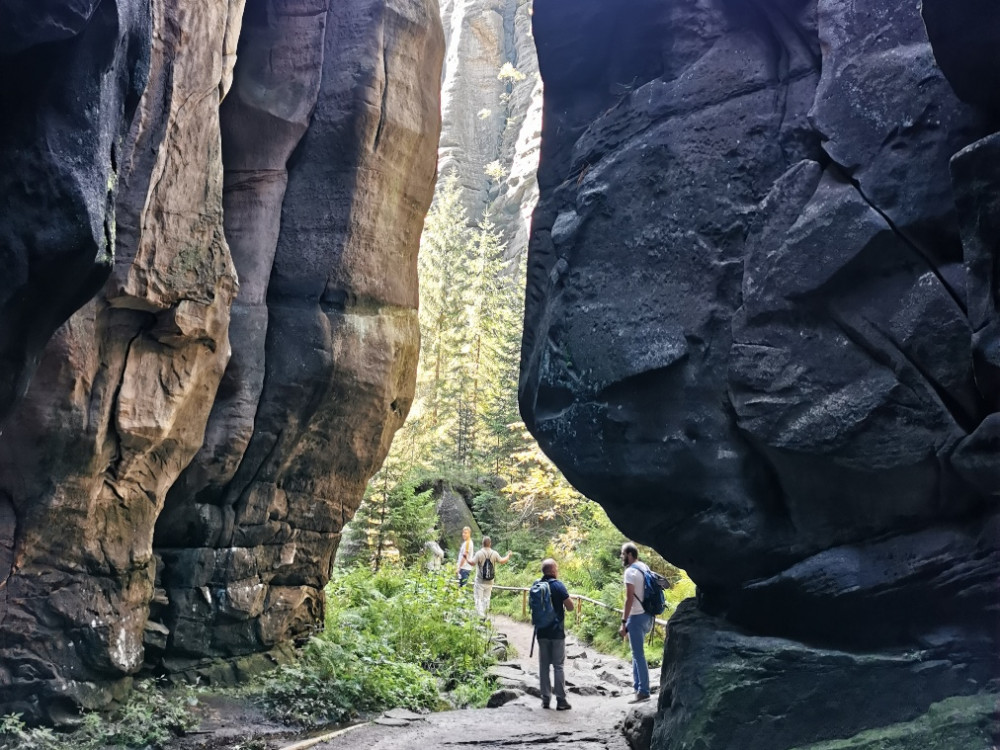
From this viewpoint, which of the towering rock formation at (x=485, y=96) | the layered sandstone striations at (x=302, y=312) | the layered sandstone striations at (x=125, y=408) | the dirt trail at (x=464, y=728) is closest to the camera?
the layered sandstone striations at (x=125, y=408)

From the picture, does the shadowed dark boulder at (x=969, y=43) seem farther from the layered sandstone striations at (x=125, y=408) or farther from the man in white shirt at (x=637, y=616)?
the layered sandstone striations at (x=125, y=408)

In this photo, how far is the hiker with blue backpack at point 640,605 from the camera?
925 cm

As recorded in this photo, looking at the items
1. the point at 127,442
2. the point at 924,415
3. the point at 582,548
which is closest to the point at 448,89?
the point at 582,548

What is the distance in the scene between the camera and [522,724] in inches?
350

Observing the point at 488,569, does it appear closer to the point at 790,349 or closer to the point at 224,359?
the point at 224,359

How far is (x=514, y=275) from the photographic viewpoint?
3978 cm

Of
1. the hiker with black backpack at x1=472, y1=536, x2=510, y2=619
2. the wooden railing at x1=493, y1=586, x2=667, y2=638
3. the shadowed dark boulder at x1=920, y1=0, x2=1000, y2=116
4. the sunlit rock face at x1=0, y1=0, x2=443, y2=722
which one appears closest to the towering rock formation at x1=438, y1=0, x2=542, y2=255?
the wooden railing at x1=493, y1=586, x2=667, y2=638

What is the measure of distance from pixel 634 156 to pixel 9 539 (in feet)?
21.4

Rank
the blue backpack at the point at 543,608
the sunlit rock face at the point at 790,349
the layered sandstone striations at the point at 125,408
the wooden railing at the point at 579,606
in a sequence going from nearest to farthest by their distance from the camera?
1. the sunlit rock face at the point at 790,349
2. the layered sandstone striations at the point at 125,408
3. the blue backpack at the point at 543,608
4. the wooden railing at the point at 579,606

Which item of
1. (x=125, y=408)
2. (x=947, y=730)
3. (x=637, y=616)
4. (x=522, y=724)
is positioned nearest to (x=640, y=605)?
(x=637, y=616)

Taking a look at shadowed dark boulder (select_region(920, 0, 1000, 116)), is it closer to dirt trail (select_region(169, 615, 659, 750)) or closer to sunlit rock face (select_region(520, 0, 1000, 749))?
sunlit rock face (select_region(520, 0, 1000, 749))

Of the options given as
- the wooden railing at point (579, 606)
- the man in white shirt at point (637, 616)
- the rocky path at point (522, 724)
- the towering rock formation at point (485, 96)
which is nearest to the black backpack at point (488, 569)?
the wooden railing at point (579, 606)

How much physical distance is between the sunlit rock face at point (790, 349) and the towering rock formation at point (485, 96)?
38.6m

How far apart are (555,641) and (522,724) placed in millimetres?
1066
